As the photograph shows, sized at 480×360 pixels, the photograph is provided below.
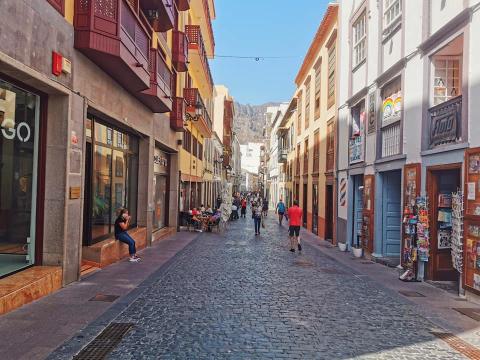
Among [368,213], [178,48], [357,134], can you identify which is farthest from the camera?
[178,48]

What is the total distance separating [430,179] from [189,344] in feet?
23.7

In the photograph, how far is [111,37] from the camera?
9.12 metres

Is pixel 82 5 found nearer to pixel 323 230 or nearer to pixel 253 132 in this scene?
pixel 323 230

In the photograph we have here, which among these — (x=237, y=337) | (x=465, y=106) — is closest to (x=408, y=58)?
(x=465, y=106)

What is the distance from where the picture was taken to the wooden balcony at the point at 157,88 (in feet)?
44.3

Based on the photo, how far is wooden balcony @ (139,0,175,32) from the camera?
13.3 meters

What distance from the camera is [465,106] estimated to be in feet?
29.0

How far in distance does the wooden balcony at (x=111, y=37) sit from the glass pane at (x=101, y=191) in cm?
215

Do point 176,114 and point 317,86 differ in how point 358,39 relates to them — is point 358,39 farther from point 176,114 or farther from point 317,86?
point 176,114

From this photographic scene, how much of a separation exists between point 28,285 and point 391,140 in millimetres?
10172

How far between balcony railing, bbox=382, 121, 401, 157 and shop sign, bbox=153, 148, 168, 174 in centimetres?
862

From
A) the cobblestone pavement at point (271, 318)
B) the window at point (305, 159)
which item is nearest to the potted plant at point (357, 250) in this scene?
the cobblestone pavement at point (271, 318)

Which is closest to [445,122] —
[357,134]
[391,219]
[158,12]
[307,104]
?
[391,219]

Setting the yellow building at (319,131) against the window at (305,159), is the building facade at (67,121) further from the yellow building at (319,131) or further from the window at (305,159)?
the window at (305,159)
